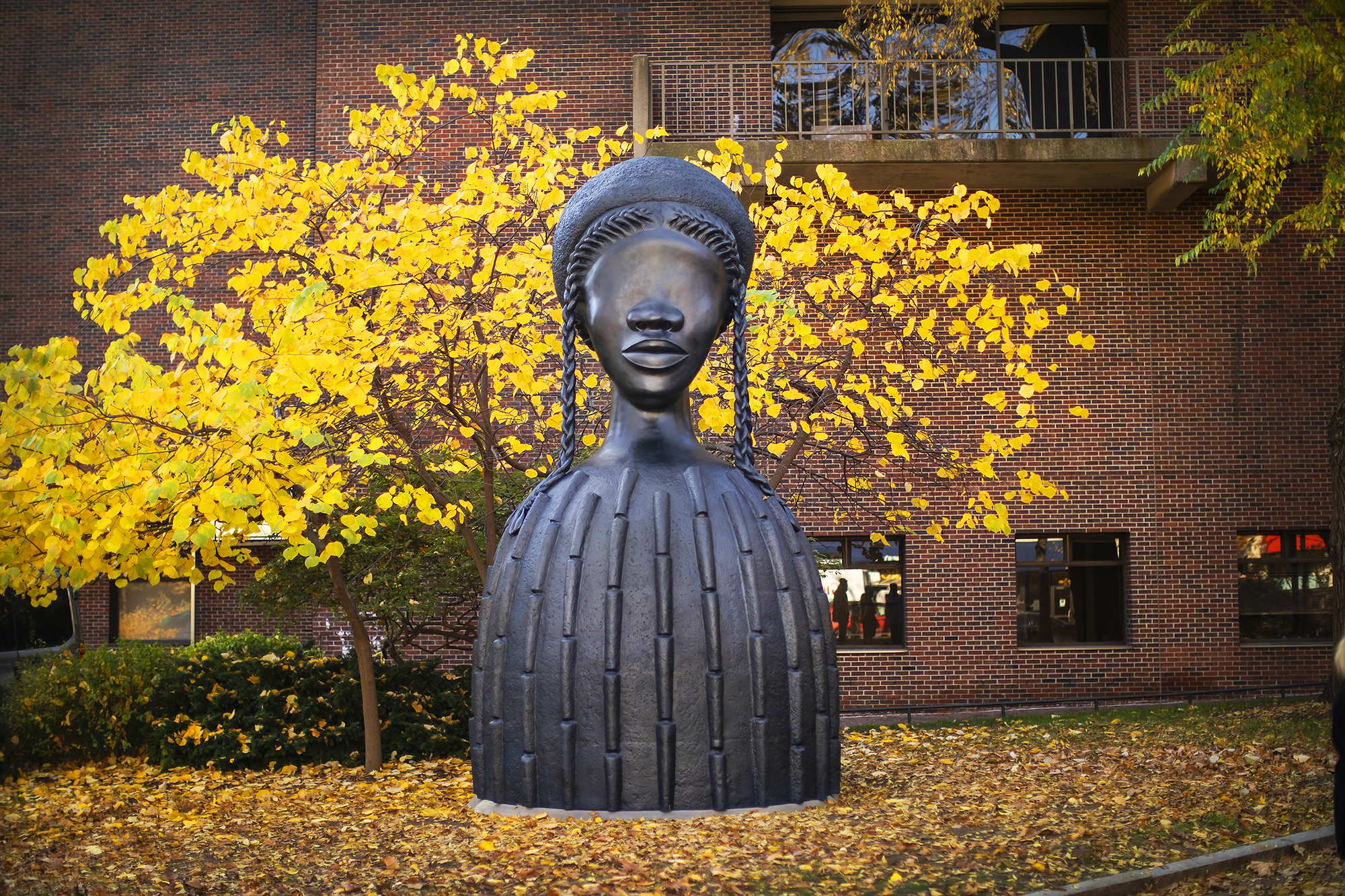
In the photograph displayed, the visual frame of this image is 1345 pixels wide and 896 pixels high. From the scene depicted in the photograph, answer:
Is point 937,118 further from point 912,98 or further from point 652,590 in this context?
point 652,590

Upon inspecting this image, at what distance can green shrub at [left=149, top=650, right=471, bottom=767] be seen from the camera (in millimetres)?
8711

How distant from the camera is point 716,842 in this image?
178 inches

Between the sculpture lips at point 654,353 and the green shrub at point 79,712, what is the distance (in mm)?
6360

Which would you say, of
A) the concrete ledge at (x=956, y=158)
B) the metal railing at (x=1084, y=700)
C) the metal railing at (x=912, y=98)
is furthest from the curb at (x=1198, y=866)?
the metal railing at (x=912, y=98)

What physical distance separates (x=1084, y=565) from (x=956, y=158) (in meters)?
5.87

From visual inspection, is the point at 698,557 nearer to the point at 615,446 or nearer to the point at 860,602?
the point at 615,446

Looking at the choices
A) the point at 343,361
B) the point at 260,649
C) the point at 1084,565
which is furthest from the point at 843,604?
the point at 343,361

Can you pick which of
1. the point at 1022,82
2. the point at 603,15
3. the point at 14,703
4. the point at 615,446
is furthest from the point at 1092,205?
the point at 14,703

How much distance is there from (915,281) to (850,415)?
5.00 feet

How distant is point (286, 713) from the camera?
29.2ft

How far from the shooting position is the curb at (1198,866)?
15.4ft

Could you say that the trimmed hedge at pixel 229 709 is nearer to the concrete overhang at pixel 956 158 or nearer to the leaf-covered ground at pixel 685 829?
the leaf-covered ground at pixel 685 829

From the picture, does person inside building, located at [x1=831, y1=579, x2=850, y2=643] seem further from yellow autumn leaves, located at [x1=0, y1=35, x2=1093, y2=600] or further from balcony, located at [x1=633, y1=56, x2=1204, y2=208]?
balcony, located at [x1=633, y1=56, x2=1204, y2=208]

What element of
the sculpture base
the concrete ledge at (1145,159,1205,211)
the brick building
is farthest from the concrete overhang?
the sculpture base
